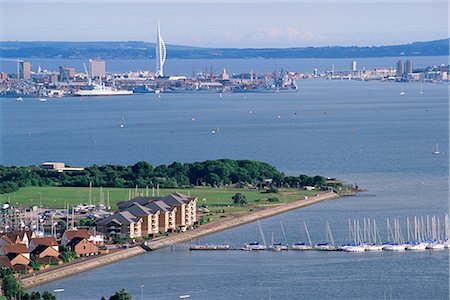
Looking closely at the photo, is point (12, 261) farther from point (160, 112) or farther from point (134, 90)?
point (134, 90)

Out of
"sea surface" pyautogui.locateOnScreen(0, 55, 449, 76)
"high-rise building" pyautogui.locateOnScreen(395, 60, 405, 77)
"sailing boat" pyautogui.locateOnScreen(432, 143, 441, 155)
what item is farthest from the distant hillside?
"sailing boat" pyautogui.locateOnScreen(432, 143, 441, 155)

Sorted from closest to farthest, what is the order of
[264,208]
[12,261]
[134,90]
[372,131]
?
[12,261] → [264,208] → [372,131] → [134,90]

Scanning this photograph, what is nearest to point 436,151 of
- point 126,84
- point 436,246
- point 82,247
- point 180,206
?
point 180,206

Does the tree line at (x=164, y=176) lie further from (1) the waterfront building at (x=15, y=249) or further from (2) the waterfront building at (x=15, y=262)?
(2) the waterfront building at (x=15, y=262)

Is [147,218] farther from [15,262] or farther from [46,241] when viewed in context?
[15,262]

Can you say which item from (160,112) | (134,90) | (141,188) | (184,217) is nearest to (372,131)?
(160,112)

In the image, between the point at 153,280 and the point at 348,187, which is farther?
the point at 348,187

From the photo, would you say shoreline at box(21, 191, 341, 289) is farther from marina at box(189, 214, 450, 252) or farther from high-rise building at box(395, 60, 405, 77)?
high-rise building at box(395, 60, 405, 77)
